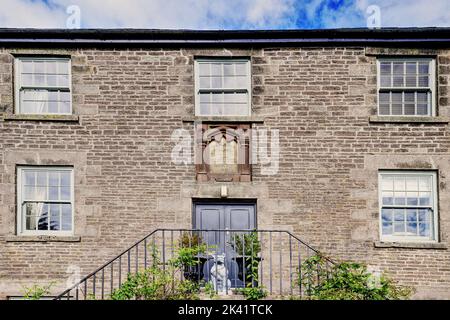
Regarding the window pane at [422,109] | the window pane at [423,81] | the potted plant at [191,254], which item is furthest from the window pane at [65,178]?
the window pane at [423,81]

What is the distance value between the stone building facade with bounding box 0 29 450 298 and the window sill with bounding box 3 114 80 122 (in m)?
0.02

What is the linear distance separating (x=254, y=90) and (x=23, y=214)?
18.9ft

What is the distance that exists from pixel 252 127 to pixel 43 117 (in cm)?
459

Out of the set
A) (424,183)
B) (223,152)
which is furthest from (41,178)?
(424,183)

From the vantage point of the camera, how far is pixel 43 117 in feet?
31.7

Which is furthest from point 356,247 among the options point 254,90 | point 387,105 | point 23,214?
point 23,214

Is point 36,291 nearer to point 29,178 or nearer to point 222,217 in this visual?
point 29,178

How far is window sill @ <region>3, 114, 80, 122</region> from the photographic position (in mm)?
9641

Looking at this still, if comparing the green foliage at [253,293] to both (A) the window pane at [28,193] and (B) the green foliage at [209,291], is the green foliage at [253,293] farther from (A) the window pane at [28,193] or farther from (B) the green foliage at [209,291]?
(A) the window pane at [28,193]

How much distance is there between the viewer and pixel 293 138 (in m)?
9.73

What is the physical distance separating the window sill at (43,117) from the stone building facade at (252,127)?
0.07ft
